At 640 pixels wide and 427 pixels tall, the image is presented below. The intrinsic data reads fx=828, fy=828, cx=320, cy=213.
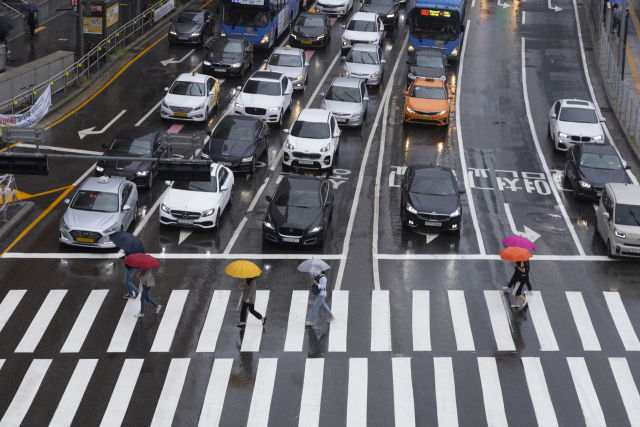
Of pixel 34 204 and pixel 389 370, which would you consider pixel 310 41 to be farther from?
pixel 389 370

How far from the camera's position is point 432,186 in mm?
25031

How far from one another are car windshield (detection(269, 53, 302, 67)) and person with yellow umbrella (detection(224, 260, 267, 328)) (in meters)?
20.4

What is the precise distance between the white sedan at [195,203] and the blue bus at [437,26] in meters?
20.2

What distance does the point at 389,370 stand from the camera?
1709 cm

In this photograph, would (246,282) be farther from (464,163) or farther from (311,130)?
(464,163)

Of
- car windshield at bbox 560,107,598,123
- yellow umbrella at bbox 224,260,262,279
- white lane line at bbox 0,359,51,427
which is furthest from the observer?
car windshield at bbox 560,107,598,123

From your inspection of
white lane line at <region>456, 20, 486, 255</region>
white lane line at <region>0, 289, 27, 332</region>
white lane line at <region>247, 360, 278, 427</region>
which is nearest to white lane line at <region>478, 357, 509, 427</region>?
white lane line at <region>247, 360, 278, 427</region>

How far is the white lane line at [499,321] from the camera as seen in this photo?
18375mm

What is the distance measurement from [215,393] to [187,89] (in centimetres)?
1920

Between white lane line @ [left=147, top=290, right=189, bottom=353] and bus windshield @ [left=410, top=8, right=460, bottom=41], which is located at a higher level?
bus windshield @ [left=410, top=8, right=460, bottom=41]

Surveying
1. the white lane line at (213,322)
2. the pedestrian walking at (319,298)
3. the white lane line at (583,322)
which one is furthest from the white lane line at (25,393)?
the white lane line at (583,322)

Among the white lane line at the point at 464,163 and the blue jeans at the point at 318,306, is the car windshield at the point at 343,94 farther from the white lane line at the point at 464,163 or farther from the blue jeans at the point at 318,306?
the blue jeans at the point at 318,306

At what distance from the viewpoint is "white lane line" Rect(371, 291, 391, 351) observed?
59.5ft

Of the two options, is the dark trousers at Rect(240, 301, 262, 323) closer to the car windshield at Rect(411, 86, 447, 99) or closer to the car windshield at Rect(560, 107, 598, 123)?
the car windshield at Rect(411, 86, 447, 99)
